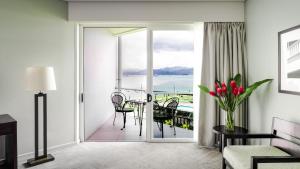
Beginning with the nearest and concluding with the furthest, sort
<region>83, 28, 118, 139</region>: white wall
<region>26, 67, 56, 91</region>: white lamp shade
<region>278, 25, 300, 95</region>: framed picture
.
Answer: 1. <region>278, 25, 300, 95</region>: framed picture
2. <region>26, 67, 56, 91</region>: white lamp shade
3. <region>83, 28, 118, 139</region>: white wall

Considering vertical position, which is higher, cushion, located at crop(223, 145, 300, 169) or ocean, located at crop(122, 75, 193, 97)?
ocean, located at crop(122, 75, 193, 97)

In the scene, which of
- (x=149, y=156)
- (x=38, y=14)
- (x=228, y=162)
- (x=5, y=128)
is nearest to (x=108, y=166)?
(x=149, y=156)

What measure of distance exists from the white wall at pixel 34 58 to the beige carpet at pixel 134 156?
456 millimetres

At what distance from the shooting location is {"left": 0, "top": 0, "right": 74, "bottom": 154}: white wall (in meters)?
3.02

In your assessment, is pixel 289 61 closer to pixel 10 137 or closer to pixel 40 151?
pixel 10 137

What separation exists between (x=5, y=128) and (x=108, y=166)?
54.3 inches

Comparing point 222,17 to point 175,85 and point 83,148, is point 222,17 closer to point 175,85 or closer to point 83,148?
point 175,85

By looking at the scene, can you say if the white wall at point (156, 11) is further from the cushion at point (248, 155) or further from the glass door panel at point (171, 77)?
the cushion at point (248, 155)

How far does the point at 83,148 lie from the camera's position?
363cm

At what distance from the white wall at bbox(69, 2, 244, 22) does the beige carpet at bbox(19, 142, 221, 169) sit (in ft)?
7.36

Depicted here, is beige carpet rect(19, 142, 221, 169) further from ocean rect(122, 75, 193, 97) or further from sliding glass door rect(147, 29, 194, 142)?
ocean rect(122, 75, 193, 97)

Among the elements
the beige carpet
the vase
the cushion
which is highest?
the vase

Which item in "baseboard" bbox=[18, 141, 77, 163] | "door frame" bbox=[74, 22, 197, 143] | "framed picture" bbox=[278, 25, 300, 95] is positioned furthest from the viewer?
"door frame" bbox=[74, 22, 197, 143]

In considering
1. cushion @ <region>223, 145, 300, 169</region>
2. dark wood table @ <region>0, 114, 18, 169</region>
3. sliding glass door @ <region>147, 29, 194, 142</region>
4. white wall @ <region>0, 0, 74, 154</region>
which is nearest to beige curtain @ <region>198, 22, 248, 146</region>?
sliding glass door @ <region>147, 29, 194, 142</region>
